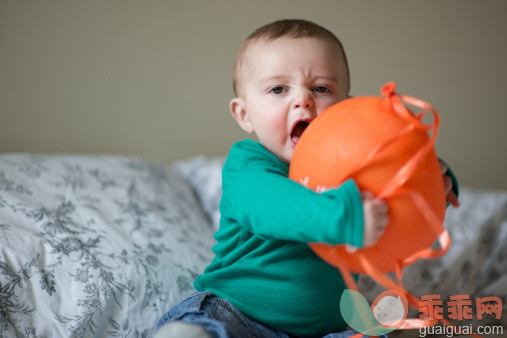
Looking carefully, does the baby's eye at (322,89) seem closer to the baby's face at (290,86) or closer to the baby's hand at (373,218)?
the baby's face at (290,86)

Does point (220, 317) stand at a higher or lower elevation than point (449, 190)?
lower

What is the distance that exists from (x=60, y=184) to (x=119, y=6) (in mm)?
970

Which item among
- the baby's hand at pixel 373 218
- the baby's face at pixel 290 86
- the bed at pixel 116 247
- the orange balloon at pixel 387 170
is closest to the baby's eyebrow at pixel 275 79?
the baby's face at pixel 290 86

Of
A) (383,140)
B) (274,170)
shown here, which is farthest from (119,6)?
(383,140)

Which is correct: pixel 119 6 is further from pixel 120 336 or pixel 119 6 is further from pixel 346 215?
pixel 346 215

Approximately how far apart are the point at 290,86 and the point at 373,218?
0.42 m

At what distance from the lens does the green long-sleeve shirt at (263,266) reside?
788 millimetres

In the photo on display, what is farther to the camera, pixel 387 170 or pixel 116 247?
pixel 116 247

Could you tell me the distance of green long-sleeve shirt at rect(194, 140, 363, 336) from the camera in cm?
79

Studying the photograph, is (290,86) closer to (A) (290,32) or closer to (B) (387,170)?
(A) (290,32)

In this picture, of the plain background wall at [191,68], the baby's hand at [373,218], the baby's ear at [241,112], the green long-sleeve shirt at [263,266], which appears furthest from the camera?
the plain background wall at [191,68]

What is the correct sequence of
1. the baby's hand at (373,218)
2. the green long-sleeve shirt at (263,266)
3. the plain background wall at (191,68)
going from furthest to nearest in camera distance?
the plain background wall at (191,68), the green long-sleeve shirt at (263,266), the baby's hand at (373,218)

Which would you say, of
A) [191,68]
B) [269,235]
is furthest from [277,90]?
[191,68]

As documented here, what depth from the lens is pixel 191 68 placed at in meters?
2.11
